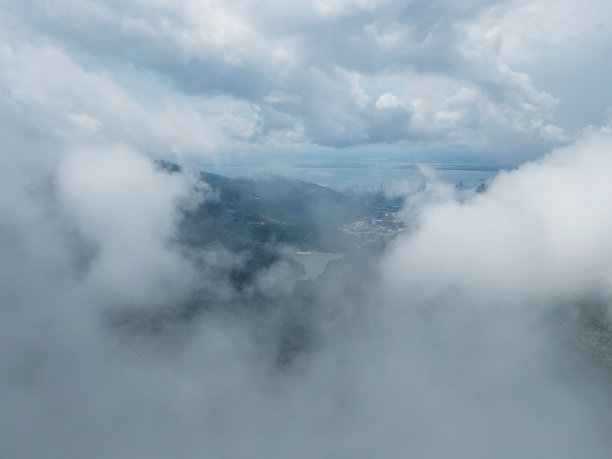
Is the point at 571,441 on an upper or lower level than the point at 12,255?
lower

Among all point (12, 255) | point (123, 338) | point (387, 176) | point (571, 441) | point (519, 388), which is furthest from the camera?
point (387, 176)

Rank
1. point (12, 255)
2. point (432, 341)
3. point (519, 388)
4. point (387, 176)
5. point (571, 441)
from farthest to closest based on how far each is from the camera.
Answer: point (387, 176), point (12, 255), point (432, 341), point (519, 388), point (571, 441)

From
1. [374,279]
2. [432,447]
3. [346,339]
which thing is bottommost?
[432,447]

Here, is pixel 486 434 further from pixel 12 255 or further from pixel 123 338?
pixel 12 255

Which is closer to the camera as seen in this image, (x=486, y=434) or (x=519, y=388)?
(x=486, y=434)

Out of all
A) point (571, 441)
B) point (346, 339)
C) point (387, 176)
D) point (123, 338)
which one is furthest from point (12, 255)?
point (387, 176)

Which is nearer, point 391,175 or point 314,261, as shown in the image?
point 314,261

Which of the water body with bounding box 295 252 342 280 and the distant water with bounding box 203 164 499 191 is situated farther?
the distant water with bounding box 203 164 499 191

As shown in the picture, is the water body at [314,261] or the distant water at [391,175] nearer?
the water body at [314,261]
